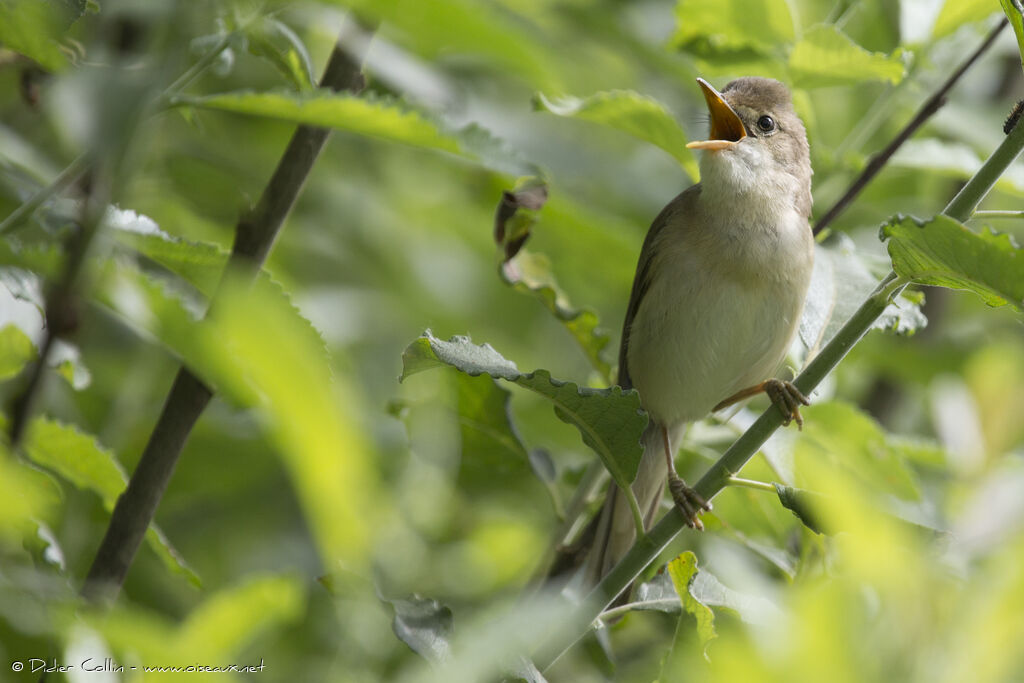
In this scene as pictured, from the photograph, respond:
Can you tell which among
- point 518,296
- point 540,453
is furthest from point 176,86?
point 518,296

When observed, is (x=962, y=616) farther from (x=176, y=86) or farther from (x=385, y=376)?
(x=385, y=376)

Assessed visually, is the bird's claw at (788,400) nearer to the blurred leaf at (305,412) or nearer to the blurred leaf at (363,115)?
the blurred leaf at (363,115)

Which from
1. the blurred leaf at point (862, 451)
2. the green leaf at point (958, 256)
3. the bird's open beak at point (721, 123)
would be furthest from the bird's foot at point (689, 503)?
the bird's open beak at point (721, 123)

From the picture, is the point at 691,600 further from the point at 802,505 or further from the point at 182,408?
the point at 182,408

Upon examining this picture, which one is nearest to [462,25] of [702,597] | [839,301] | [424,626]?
[424,626]

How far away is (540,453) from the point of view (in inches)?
88.6

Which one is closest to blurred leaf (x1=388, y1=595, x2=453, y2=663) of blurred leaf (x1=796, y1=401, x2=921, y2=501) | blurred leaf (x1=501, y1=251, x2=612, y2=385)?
blurred leaf (x1=501, y1=251, x2=612, y2=385)

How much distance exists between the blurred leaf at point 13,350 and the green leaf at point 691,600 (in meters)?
1.05

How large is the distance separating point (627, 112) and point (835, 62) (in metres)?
0.48

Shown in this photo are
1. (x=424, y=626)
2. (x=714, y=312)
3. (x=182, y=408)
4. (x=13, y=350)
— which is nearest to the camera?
(x=13, y=350)

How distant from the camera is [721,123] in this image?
2.96 m

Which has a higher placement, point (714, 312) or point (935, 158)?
point (935, 158)

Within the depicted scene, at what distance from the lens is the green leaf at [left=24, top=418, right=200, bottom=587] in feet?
5.48

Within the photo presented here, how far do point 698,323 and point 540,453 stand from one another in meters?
0.66
